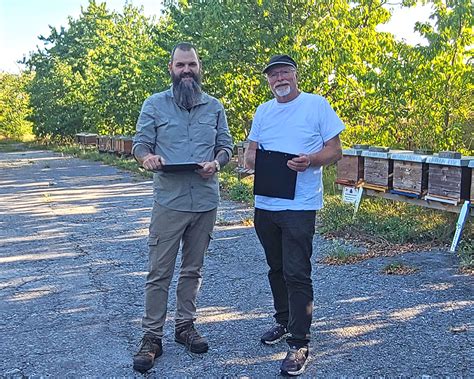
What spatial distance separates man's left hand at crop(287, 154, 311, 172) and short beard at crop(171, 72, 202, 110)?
0.88m

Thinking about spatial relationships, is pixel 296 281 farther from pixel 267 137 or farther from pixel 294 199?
pixel 267 137

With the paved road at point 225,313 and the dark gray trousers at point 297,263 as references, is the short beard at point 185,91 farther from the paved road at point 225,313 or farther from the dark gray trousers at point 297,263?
the paved road at point 225,313

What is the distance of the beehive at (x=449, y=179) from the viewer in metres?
6.74

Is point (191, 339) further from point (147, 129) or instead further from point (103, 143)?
point (103, 143)

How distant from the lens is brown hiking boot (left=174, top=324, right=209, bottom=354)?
408 centimetres

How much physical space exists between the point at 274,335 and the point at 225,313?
33.2 inches

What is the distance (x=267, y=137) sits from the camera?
401cm

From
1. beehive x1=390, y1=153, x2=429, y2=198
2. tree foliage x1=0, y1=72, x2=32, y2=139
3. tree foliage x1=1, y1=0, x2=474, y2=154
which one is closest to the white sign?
beehive x1=390, y1=153, x2=429, y2=198

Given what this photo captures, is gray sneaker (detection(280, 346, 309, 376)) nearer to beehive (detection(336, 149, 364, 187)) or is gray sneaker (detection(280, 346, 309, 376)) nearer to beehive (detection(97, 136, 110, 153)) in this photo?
beehive (detection(336, 149, 364, 187))

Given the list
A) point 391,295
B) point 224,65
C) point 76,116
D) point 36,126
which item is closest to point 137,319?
point 391,295

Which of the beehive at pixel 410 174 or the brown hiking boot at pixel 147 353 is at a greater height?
the beehive at pixel 410 174

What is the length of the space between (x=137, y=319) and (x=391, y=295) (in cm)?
239

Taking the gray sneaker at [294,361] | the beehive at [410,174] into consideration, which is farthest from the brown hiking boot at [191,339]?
the beehive at [410,174]

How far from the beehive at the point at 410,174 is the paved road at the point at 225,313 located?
106 cm
